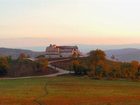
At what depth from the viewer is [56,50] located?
568 feet

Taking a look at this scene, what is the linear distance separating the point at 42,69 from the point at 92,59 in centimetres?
1377

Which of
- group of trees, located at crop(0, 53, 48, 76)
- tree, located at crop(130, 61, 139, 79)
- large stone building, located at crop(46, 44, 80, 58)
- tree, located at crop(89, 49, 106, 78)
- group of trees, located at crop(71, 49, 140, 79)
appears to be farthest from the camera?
large stone building, located at crop(46, 44, 80, 58)

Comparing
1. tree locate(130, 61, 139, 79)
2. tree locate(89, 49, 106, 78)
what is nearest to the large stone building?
tree locate(89, 49, 106, 78)

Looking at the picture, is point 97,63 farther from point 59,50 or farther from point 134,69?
point 59,50

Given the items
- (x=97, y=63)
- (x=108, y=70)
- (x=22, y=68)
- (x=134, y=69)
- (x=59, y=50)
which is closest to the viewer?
(x=108, y=70)

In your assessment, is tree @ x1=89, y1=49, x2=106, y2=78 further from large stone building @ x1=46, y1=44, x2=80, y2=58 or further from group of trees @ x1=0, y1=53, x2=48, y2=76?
large stone building @ x1=46, y1=44, x2=80, y2=58

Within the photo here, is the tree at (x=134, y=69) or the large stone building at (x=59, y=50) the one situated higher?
the large stone building at (x=59, y=50)

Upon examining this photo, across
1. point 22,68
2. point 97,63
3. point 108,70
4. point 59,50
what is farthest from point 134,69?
point 59,50

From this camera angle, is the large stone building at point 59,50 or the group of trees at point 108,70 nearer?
the group of trees at point 108,70

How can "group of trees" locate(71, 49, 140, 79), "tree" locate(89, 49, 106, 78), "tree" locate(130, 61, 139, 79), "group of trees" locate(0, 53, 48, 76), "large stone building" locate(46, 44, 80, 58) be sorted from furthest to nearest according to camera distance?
"large stone building" locate(46, 44, 80, 58)
"group of trees" locate(0, 53, 48, 76)
"tree" locate(130, 61, 139, 79)
"tree" locate(89, 49, 106, 78)
"group of trees" locate(71, 49, 140, 79)

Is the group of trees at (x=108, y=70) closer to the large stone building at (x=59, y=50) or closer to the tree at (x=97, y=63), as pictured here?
the tree at (x=97, y=63)

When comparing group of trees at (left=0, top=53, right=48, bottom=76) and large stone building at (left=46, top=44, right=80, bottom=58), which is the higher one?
large stone building at (left=46, top=44, right=80, bottom=58)

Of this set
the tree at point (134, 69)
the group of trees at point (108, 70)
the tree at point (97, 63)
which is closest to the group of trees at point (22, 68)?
the group of trees at point (108, 70)

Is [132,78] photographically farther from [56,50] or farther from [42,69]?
[56,50]
